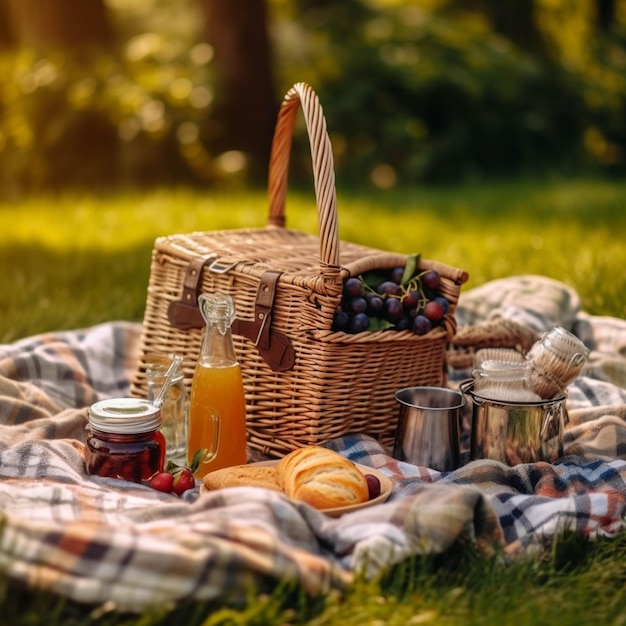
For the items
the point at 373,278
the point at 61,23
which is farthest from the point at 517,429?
the point at 61,23

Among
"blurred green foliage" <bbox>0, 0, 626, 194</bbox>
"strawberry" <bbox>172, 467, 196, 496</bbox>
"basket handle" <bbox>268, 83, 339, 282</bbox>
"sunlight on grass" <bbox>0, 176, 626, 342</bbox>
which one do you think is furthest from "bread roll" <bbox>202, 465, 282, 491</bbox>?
"blurred green foliage" <bbox>0, 0, 626, 194</bbox>

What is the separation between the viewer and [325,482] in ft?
6.83

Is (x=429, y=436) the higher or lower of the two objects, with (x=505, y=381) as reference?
lower

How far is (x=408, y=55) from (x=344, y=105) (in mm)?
778

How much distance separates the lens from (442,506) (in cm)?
193

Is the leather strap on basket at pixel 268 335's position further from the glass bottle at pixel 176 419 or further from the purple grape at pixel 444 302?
the purple grape at pixel 444 302

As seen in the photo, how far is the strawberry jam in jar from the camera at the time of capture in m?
2.25

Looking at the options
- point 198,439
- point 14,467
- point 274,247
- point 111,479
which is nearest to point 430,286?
point 274,247

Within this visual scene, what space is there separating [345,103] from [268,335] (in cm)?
470

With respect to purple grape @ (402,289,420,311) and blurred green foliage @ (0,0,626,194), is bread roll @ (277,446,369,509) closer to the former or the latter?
purple grape @ (402,289,420,311)

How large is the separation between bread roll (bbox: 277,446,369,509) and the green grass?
243 mm

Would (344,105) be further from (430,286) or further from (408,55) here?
(430,286)

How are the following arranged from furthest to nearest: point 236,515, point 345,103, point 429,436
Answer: point 345,103 → point 429,436 → point 236,515

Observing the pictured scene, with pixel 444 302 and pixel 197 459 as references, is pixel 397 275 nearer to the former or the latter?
pixel 444 302
